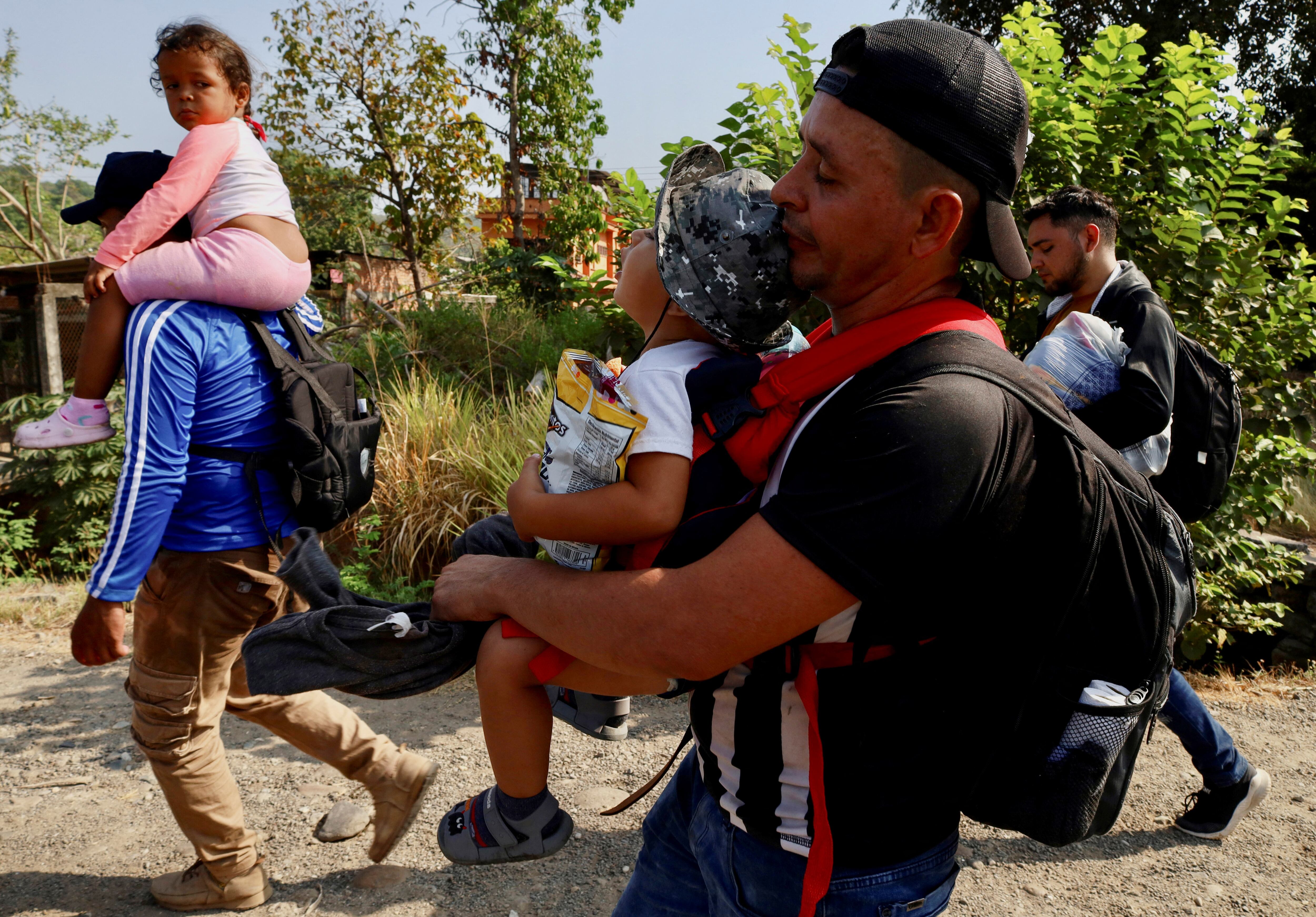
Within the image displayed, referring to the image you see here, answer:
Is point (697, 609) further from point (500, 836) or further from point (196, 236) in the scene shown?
point (196, 236)

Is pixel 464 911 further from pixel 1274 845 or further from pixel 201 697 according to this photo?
pixel 1274 845

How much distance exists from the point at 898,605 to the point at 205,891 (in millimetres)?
2777

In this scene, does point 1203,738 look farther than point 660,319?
Yes

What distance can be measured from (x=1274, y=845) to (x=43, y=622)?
691cm

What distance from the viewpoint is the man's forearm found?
1.02 meters

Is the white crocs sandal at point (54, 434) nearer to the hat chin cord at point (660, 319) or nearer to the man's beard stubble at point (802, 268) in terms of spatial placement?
the hat chin cord at point (660, 319)

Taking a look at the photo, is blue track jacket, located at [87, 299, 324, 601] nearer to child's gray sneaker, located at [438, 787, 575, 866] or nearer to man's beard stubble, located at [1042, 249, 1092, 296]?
child's gray sneaker, located at [438, 787, 575, 866]

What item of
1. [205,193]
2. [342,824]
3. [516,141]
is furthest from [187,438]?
[516,141]

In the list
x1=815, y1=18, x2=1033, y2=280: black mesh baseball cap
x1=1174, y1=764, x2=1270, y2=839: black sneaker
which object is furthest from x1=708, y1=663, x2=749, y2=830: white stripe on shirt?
x1=1174, y1=764, x2=1270, y2=839: black sneaker

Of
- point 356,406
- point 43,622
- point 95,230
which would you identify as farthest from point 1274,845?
point 95,230

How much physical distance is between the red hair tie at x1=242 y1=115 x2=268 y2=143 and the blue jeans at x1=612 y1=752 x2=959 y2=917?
2432 millimetres

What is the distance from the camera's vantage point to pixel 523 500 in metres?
1.37

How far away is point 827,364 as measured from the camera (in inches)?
45.2

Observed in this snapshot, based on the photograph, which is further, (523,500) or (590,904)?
(590,904)
